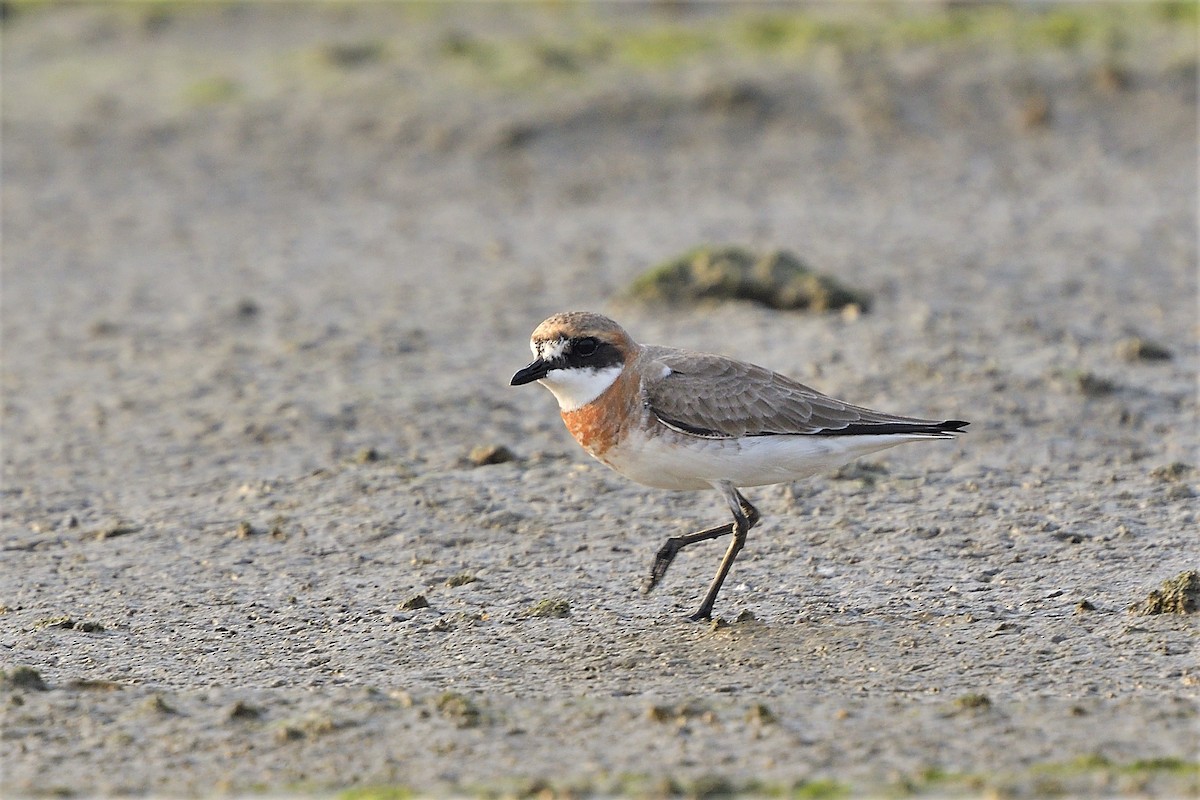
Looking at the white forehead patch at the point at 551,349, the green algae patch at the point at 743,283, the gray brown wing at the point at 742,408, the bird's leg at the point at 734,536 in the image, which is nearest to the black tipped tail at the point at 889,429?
the gray brown wing at the point at 742,408

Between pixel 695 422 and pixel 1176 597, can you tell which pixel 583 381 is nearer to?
pixel 695 422

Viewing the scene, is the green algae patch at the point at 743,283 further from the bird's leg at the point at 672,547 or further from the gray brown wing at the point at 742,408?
the bird's leg at the point at 672,547

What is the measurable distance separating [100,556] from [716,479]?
2.87 m

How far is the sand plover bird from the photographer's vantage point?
6152mm

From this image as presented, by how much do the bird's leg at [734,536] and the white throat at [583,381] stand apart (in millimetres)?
595

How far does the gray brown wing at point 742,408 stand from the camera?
20.3ft

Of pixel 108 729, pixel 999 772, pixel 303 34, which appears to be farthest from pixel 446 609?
pixel 303 34

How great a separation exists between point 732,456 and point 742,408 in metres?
0.22

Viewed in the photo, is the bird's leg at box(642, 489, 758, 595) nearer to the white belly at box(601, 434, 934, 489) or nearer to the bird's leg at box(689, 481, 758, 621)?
the bird's leg at box(689, 481, 758, 621)

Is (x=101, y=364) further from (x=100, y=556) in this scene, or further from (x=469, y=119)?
(x=469, y=119)

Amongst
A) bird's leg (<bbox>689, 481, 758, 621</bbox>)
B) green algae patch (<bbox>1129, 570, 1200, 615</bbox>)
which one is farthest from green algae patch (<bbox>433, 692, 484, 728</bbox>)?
green algae patch (<bbox>1129, 570, 1200, 615</bbox>)

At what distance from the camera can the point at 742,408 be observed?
6262mm

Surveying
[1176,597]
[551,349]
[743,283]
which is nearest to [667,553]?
[551,349]

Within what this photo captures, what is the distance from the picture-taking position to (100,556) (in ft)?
23.6
